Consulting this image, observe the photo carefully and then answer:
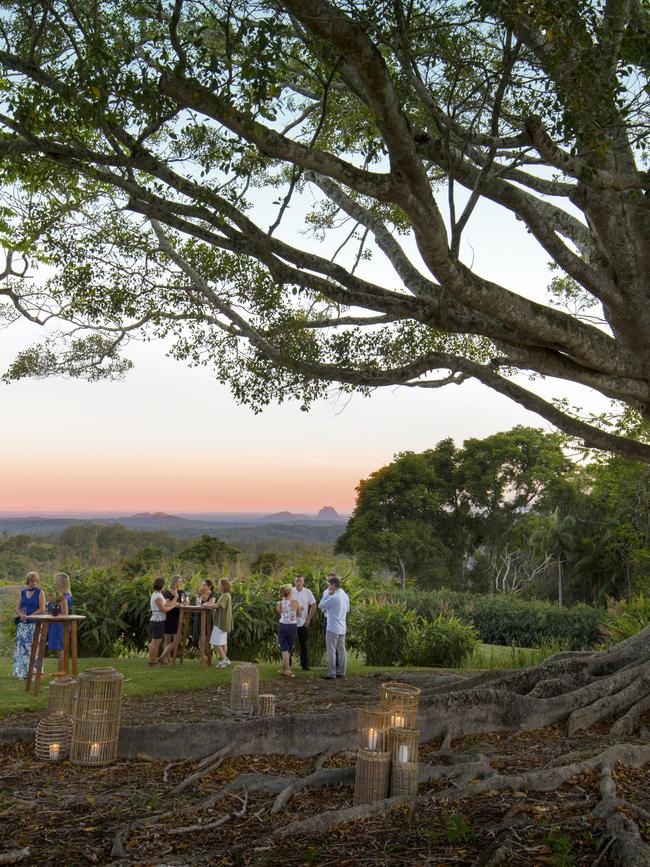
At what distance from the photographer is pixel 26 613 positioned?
429 inches

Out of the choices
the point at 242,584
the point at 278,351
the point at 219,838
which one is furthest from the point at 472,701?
the point at 242,584

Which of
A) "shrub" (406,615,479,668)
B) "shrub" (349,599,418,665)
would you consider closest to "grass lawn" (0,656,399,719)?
"shrub" (349,599,418,665)

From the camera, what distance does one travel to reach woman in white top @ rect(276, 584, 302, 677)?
12.5 metres

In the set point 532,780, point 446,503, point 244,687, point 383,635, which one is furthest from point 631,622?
point 446,503

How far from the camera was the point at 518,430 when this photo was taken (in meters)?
43.6

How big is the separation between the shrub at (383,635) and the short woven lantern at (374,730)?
9829 millimetres

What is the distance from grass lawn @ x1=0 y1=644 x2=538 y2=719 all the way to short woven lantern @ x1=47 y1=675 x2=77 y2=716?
1926 millimetres

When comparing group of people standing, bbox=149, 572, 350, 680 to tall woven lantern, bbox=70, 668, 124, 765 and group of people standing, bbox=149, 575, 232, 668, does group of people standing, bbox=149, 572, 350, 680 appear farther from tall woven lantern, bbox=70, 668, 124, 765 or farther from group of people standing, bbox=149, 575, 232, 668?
tall woven lantern, bbox=70, 668, 124, 765

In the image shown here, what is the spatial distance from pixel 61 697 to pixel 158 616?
5.23 meters

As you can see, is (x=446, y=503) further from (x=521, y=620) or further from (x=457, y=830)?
(x=457, y=830)

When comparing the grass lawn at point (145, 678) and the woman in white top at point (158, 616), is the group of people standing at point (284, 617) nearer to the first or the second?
the woman in white top at point (158, 616)

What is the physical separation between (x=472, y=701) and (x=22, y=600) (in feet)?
19.9

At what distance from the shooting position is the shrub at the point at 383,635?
1567 centimetres

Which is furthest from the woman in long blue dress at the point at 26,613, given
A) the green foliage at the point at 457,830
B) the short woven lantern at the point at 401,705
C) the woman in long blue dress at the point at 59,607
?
the green foliage at the point at 457,830
